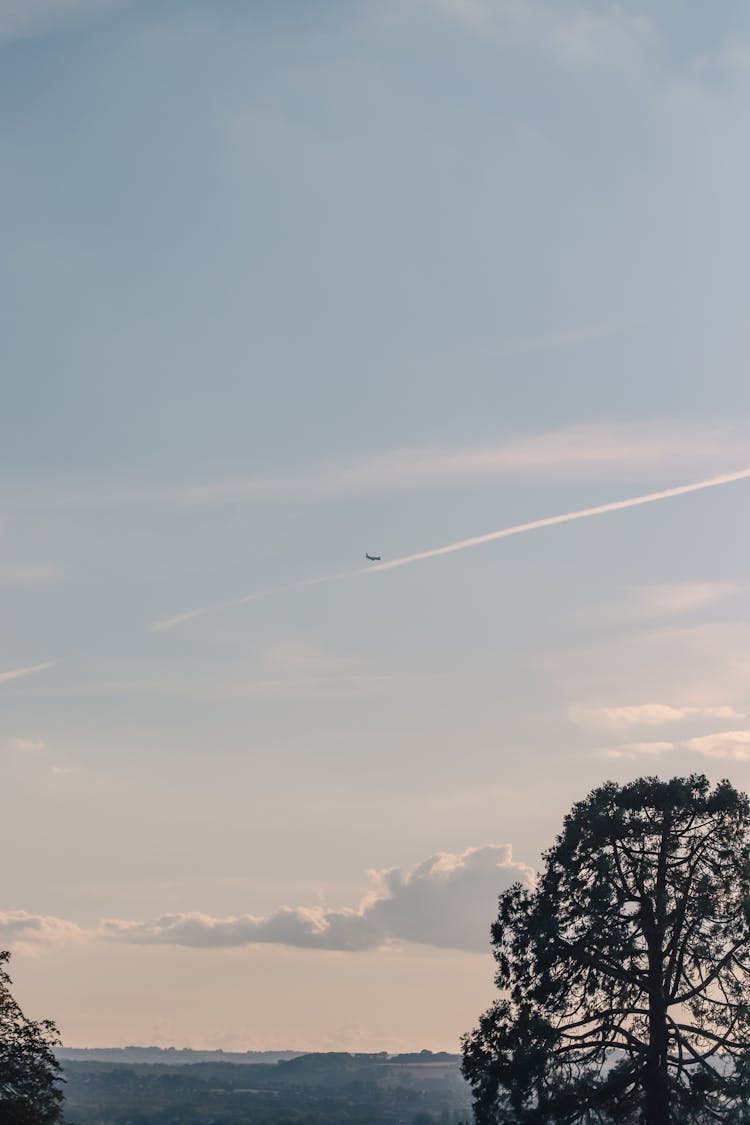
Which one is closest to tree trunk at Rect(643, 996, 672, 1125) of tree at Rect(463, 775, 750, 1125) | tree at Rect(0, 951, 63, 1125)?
tree at Rect(463, 775, 750, 1125)

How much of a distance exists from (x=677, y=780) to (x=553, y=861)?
675 centimetres

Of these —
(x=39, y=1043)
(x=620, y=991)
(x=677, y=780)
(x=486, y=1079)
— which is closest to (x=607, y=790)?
(x=677, y=780)

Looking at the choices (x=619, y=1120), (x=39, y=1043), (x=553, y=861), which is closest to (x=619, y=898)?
(x=553, y=861)

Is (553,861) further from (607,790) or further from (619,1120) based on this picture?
(619,1120)

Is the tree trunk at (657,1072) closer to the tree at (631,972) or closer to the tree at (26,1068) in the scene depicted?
the tree at (631,972)

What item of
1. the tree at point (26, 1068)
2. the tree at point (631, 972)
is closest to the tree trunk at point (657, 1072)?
the tree at point (631, 972)

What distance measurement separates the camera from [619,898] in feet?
210

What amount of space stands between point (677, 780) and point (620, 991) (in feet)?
31.4

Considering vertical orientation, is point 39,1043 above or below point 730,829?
below

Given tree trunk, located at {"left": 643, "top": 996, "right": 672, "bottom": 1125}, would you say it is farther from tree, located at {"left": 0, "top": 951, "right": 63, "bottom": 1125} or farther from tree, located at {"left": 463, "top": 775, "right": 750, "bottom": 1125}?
tree, located at {"left": 0, "top": 951, "right": 63, "bottom": 1125}

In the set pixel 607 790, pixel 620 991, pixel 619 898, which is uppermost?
pixel 607 790

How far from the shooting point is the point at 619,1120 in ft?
207

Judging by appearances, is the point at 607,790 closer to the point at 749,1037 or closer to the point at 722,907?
the point at 722,907

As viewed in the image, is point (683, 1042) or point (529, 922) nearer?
point (683, 1042)
